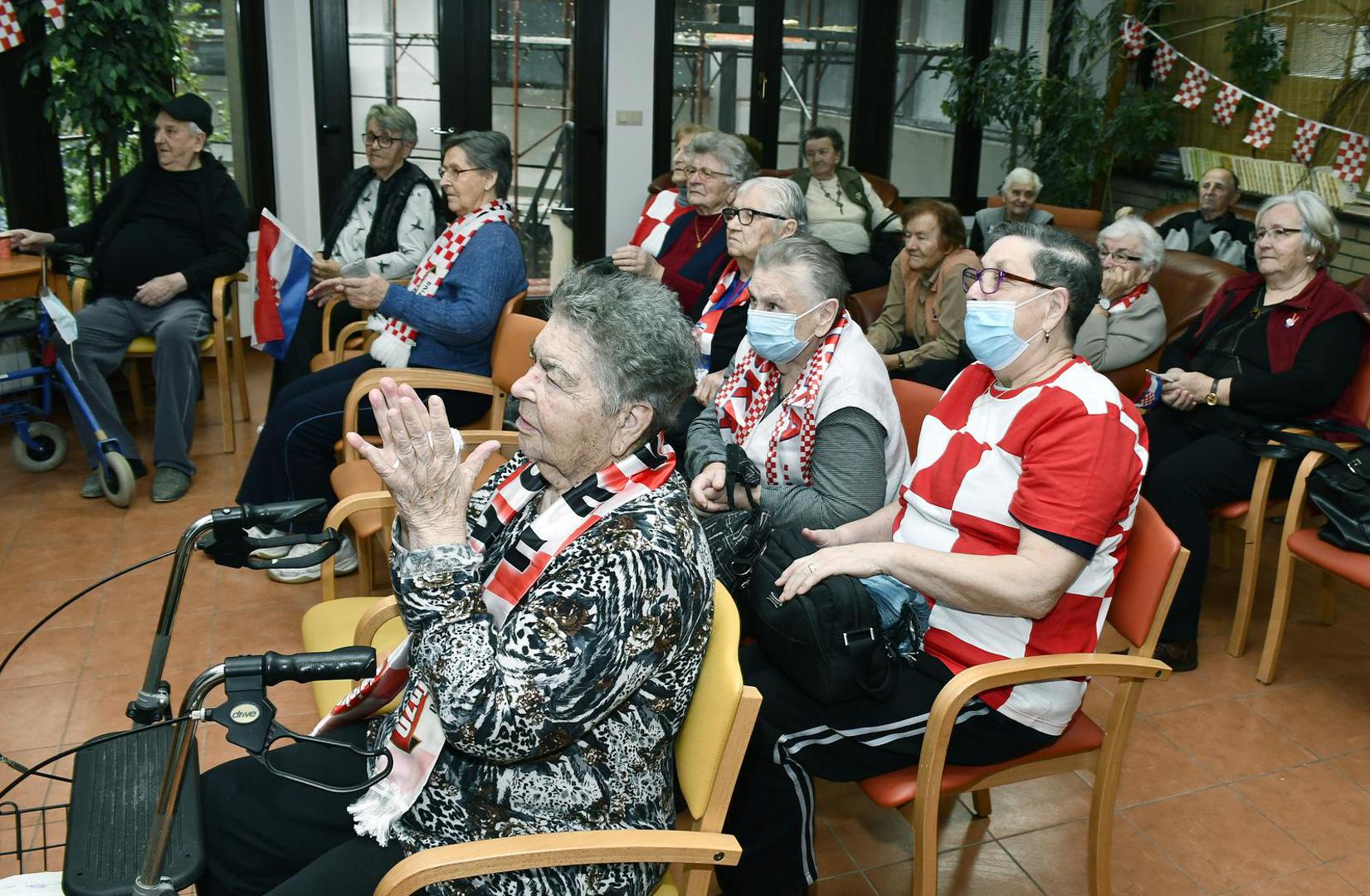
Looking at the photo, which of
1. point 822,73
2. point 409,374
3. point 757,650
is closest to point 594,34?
point 822,73

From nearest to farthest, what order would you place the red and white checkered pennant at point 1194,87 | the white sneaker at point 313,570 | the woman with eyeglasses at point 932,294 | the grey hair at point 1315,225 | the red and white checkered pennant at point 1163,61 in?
the grey hair at point 1315,225 < the white sneaker at point 313,570 < the woman with eyeglasses at point 932,294 < the red and white checkered pennant at point 1194,87 < the red and white checkered pennant at point 1163,61

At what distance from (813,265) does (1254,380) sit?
1.55 metres

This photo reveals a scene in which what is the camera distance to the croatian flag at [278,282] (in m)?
3.83

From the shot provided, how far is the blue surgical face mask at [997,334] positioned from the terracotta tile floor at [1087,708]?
1041 millimetres

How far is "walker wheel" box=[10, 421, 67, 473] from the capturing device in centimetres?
449

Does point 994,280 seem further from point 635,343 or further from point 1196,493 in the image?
point 1196,493

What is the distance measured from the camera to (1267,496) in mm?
3303

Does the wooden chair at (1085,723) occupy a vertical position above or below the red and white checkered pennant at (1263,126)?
below

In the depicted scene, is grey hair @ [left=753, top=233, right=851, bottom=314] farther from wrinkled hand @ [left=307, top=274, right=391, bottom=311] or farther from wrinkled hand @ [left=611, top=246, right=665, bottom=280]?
wrinkled hand @ [left=307, top=274, right=391, bottom=311]

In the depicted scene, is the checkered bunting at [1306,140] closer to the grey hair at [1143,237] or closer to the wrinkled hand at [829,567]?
the grey hair at [1143,237]

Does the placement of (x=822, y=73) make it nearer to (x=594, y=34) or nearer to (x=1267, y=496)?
(x=594, y=34)

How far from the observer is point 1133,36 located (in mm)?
7066

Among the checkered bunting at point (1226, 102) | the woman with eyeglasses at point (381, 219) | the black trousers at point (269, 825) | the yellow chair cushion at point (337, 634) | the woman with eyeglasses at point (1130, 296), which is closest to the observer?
the black trousers at point (269, 825)

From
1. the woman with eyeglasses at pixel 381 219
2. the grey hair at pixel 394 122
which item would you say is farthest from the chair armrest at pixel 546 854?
the grey hair at pixel 394 122
